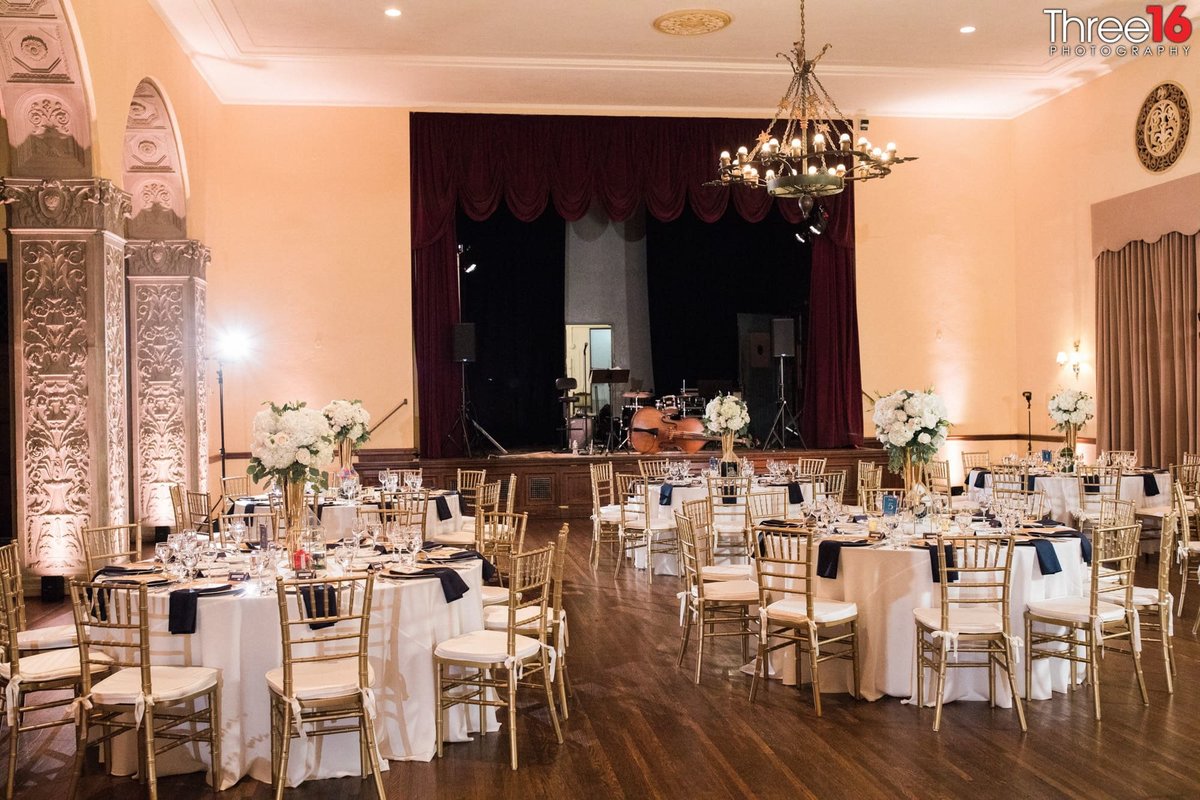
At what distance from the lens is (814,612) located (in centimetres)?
526

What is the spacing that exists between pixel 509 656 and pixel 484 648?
0.42 feet

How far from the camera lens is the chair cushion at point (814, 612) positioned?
525 centimetres

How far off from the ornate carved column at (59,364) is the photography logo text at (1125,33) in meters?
9.57

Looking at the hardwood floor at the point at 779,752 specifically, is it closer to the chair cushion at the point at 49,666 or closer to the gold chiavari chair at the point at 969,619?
the gold chiavari chair at the point at 969,619

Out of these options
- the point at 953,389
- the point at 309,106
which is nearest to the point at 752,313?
the point at 953,389

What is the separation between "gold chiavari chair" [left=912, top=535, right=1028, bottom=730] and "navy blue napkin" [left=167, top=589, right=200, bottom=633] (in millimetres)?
3429

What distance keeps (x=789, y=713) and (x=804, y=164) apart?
14.5 feet

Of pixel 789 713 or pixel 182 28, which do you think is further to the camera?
pixel 182 28

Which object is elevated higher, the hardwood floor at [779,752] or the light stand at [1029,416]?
the light stand at [1029,416]

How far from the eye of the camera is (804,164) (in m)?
7.88

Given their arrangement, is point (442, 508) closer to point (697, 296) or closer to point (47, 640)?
point (47, 640)

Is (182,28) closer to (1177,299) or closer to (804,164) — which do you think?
(804,164)

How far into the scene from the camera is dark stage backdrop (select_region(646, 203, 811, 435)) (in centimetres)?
1744

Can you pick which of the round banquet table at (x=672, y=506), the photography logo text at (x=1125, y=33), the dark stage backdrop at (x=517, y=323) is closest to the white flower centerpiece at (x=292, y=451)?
the round banquet table at (x=672, y=506)
